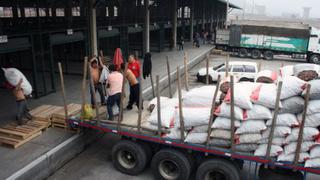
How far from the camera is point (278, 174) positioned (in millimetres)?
6492

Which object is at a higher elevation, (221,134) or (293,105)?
(293,105)

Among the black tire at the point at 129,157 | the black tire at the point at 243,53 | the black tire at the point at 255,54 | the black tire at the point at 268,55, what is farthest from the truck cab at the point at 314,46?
the black tire at the point at 129,157

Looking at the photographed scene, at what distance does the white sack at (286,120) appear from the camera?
5.90m

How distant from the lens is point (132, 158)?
7.54m

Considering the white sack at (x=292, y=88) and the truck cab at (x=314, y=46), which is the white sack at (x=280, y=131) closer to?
the white sack at (x=292, y=88)

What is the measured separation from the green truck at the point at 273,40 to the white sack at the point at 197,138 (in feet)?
77.1

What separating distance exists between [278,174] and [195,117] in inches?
86.2

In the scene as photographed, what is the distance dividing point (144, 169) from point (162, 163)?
85 cm

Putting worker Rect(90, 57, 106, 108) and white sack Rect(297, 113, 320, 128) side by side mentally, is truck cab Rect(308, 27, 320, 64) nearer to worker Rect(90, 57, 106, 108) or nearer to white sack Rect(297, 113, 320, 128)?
worker Rect(90, 57, 106, 108)

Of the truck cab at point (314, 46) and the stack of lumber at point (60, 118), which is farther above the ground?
the truck cab at point (314, 46)

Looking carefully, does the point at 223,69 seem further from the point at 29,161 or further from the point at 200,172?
the point at 29,161

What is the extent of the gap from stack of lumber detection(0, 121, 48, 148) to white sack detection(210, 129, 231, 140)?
488 cm

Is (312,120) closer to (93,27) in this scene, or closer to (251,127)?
(251,127)

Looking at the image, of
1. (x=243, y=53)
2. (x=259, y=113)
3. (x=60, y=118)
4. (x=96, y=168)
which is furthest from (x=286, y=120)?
(x=243, y=53)
